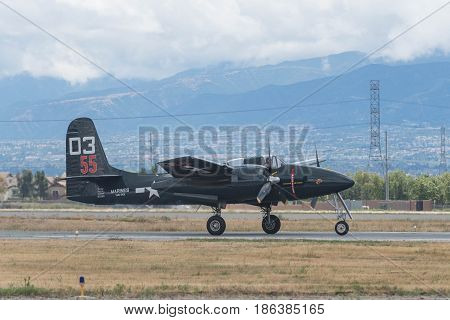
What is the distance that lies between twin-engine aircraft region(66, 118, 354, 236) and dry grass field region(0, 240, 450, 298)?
16.4 ft

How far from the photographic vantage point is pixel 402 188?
151 metres

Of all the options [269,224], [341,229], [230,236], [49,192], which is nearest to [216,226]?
[230,236]

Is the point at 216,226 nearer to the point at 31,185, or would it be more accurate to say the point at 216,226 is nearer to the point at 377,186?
the point at 377,186

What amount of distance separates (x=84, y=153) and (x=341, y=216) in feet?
44.1

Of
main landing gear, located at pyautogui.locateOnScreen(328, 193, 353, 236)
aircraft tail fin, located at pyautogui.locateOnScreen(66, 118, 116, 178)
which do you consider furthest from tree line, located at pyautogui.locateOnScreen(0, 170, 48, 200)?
main landing gear, located at pyautogui.locateOnScreen(328, 193, 353, 236)

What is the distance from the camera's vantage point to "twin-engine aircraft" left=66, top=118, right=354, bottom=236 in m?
44.1

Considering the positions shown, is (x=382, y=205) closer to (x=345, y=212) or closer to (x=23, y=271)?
(x=345, y=212)

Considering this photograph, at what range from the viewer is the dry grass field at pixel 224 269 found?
24.7 meters

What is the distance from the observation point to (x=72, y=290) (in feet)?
80.6

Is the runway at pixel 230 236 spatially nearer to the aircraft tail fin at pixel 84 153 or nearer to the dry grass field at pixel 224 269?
the dry grass field at pixel 224 269

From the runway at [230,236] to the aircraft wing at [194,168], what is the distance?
294cm

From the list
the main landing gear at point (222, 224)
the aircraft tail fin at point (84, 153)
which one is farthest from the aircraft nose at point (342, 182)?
the aircraft tail fin at point (84, 153)
